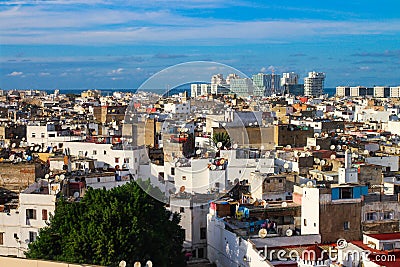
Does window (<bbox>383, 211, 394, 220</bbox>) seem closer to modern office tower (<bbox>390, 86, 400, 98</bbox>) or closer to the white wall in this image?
the white wall

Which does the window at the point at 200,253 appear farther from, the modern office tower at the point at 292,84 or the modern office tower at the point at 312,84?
the modern office tower at the point at 312,84

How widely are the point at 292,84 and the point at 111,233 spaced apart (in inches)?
3135

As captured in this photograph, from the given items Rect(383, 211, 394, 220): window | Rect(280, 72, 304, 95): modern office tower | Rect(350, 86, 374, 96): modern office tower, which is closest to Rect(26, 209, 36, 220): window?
Rect(383, 211, 394, 220): window

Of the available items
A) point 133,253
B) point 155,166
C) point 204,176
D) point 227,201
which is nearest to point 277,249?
point 133,253

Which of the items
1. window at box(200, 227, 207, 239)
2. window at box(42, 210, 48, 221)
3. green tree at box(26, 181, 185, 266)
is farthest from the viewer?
window at box(200, 227, 207, 239)

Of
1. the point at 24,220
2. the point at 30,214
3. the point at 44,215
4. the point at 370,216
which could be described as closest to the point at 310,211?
the point at 370,216

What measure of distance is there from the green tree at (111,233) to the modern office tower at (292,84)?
241 ft

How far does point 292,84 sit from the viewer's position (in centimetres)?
8738

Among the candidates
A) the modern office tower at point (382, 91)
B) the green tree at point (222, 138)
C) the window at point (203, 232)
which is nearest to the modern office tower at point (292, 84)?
the modern office tower at point (382, 91)

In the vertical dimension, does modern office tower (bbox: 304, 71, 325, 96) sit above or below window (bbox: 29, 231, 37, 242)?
above

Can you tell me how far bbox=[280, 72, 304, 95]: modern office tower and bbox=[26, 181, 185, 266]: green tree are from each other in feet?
241

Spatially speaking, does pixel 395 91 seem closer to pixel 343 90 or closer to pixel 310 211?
pixel 343 90

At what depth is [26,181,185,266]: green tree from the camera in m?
9.04

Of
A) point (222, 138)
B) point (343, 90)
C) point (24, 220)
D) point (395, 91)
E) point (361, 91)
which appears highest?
point (343, 90)
